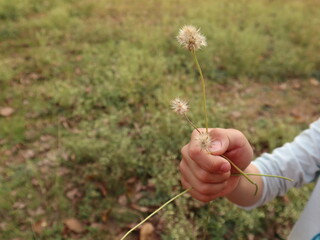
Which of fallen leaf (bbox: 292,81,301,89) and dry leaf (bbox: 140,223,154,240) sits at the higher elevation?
fallen leaf (bbox: 292,81,301,89)

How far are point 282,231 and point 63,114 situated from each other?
194 cm

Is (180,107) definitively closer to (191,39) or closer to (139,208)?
(191,39)

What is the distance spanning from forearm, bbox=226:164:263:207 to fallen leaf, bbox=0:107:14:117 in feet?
7.06

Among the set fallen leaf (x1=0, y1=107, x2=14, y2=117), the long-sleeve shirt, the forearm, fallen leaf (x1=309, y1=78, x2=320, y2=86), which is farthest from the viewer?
fallen leaf (x1=309, y1=78, x2=320, y2=86)

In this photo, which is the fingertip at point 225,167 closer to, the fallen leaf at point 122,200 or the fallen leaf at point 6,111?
the fallen leaf at point 122,200

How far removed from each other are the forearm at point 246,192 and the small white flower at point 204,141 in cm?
41

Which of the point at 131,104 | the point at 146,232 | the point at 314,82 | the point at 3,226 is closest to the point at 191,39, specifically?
the point at 146,232

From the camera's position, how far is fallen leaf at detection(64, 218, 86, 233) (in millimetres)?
1836

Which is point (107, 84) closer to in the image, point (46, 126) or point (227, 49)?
point (46, 126)

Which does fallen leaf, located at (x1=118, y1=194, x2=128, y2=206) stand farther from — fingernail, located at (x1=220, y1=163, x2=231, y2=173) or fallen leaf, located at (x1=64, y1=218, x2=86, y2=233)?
fingernail, located at (x1=220, y1=163, x2=231, y2=173)

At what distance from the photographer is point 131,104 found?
9.23ft

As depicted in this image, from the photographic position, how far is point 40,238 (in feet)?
5.84

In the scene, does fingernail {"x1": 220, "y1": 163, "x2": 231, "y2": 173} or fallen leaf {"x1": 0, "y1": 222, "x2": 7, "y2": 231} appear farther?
fallen leaf {"x1": 0, "y1": 222, "x2": 7, "y2": 231}

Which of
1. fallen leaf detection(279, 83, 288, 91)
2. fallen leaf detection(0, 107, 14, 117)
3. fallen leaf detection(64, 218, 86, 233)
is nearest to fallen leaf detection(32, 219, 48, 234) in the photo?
fallen leaf detection(64, 218, 86, 233)
